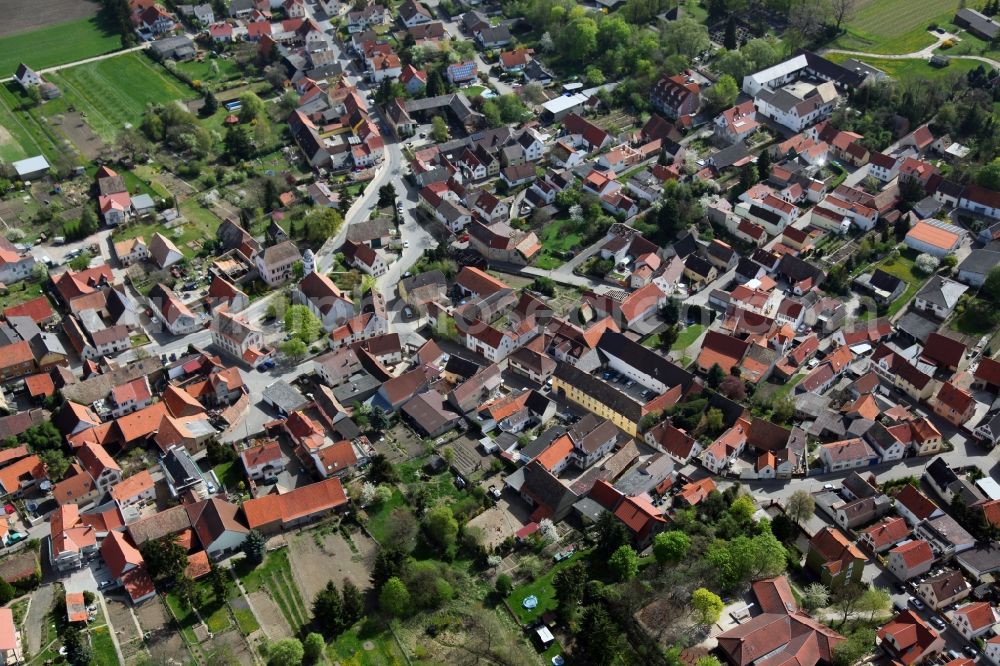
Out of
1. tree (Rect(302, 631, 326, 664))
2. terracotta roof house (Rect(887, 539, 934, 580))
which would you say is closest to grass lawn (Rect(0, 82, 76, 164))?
tree (Rect(302, 631, 326, 664))

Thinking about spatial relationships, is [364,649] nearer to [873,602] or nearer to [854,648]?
[854,648]

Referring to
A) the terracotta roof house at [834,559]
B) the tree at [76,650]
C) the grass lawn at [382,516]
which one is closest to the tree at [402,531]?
the grass lawn at [382,516]

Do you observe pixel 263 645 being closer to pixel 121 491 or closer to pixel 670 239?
pixel 121 491

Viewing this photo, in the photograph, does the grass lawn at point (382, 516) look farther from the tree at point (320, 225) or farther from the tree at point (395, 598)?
the tree at point (320, 225)

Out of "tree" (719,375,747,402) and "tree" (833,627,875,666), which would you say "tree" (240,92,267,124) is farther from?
"tree" (833,627,875,666)

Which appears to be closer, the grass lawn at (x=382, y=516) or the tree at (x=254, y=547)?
the tree at (x=254, y=547)

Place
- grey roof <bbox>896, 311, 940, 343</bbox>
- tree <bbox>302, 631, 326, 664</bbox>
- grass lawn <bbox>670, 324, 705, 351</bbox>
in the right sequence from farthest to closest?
1. grass lawn <bbox>670, 324, 705, 351</bbox>
2. grey roof <bbox>896, 311, 940, 343</bbox>
3. tree <bbox>302, 631, 326, 664</bbox>
